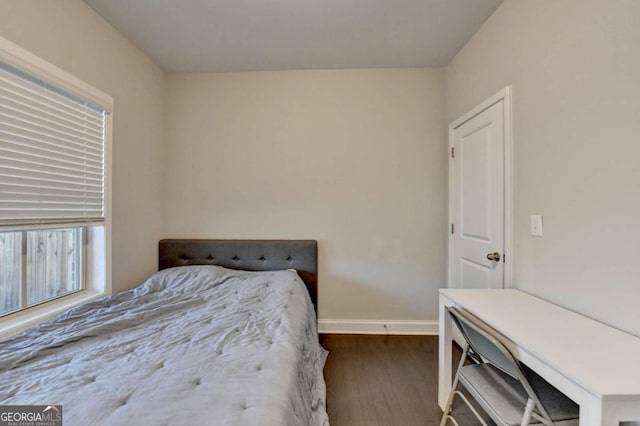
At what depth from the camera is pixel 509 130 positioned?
1.75 metres

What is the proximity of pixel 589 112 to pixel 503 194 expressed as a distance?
26.0 inches

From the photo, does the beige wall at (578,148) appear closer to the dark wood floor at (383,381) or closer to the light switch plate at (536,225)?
the light switch plate at (536,225)

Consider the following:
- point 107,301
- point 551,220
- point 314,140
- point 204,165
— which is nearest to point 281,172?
point 314,140

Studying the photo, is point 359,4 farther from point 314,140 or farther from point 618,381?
point 618,381

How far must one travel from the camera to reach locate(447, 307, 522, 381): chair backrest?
3.23ft

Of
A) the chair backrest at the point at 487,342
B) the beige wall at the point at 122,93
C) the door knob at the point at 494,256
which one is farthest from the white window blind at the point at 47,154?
the door knob at the point at 494,256

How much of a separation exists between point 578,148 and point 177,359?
205cm

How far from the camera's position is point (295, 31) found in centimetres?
211

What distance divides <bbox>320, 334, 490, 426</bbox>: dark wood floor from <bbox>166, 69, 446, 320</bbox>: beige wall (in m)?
0.28

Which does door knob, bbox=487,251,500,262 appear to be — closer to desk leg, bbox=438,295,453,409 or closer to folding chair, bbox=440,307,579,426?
desk leg, bbox=438,295,453,409

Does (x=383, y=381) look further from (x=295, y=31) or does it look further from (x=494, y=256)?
(x=295, y=31)

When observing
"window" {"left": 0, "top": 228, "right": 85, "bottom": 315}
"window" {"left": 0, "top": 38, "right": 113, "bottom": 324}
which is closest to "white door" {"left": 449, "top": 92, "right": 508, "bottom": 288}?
"window" {"left": 0, "top": 38, "right": 113, "bottom": 324}

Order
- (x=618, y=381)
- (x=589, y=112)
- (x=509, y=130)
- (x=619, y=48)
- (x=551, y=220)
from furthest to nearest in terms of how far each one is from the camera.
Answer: (x=509, y=130) < (x=551, y=220) < (x=589, y=112) < (x=619, y=48) < (x=618, y=381)

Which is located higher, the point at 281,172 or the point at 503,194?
the point at 281,172
